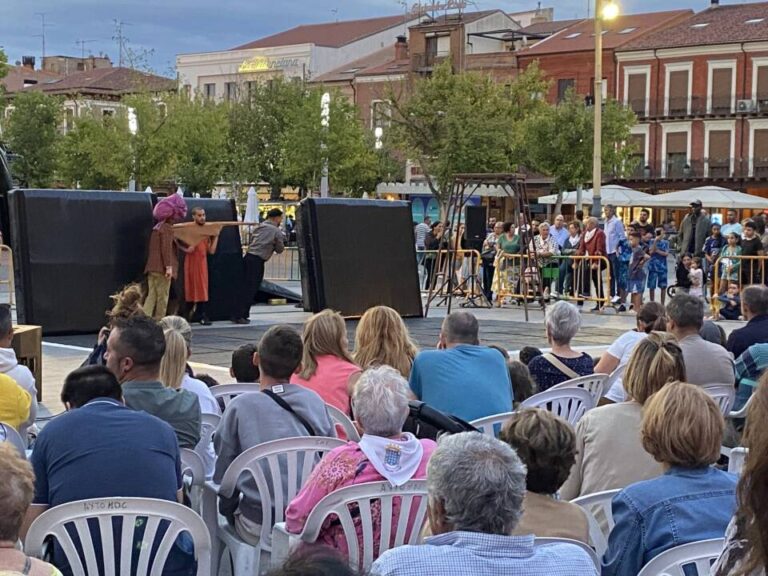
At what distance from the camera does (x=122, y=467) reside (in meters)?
4.26

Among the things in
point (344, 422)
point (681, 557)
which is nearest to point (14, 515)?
point (681, 557)

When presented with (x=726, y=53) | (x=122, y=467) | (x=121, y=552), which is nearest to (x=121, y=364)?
(x=122, y=467)

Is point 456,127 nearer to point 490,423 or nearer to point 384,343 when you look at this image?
point 384,343

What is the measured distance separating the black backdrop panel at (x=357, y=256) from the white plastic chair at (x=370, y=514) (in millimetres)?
11613

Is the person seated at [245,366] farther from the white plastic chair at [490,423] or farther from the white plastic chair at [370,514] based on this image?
the white plastic chair at [370,514]

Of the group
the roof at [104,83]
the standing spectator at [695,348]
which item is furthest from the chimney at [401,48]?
the standing spectator at [695,348]

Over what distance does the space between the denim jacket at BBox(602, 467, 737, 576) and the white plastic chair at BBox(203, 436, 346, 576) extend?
1494mm

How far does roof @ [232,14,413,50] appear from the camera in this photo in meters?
76.8

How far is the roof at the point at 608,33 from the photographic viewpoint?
62.5 metres

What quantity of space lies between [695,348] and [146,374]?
3.60m

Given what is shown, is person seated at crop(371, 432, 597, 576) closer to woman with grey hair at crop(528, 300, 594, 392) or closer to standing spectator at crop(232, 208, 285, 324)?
woman with grey hair at crop(528, 300, 594, 392)

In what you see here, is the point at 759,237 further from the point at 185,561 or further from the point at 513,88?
the point at 513,88

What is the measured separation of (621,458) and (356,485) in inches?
49.8

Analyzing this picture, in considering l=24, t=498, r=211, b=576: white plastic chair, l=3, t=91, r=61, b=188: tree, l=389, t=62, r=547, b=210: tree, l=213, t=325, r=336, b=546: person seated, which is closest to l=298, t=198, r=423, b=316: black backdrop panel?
l=213, t=325, r=336, b=546: person seated
